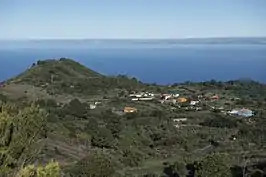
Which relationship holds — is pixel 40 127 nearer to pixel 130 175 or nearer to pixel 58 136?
pixel 130 175

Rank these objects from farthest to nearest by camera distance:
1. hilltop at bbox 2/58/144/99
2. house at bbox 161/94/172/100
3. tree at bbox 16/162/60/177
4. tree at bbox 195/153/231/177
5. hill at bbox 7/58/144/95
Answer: hill at bbox 7/58/144/95
hilltop at bbox 2/58/144/99
house at bbox 161/94/172/100
tree at bbox 195/153/231/177
tree at bbox 16/162/60/177

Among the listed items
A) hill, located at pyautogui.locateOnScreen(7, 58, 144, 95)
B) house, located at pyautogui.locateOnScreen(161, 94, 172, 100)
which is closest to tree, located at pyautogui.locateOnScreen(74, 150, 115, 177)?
house, located at pyautogui.locateOnScreen(161, 94, 172, 100)

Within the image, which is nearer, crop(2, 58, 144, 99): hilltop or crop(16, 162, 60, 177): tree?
crop(16, 162, 60, 177): tree

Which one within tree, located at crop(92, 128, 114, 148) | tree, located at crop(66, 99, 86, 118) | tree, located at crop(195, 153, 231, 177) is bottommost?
tree, located at crop(66, 99, 86, 118)

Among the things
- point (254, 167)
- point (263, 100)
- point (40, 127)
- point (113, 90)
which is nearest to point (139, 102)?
point (113, 90)

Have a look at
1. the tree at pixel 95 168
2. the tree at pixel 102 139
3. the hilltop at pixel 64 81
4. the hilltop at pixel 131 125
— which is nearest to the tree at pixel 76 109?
the hilltop at pixel 131 125

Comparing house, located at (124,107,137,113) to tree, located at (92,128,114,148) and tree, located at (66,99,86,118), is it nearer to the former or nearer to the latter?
tree, located at (66,99,86,118)

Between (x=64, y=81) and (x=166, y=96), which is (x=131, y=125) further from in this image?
(x=64, y=81)

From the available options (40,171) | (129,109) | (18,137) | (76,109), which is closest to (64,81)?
(129,109)

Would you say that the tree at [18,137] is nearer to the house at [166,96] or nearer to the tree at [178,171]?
the tree at [178,171]
